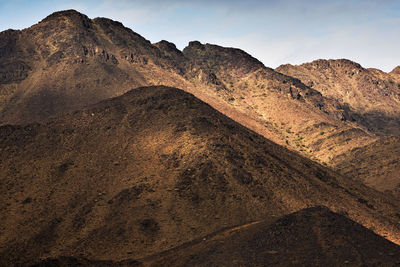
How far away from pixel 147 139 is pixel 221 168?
10816 millimetres

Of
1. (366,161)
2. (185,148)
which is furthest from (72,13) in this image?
(185,148)

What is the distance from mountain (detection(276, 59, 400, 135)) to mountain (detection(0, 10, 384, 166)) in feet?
50.6

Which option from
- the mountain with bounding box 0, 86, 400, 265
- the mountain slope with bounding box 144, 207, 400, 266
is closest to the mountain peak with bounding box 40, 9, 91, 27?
the mountain with bounding box 0, 86, 400, 265

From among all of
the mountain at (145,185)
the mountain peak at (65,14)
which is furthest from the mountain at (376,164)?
the mountain peak at (65,14)

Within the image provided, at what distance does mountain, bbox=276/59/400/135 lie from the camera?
544ft

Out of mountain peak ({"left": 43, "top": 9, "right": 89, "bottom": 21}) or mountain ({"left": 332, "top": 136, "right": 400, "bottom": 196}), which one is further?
mountain peak ({"left": 43, "top": 9, "right": 89, "bottom": 21})

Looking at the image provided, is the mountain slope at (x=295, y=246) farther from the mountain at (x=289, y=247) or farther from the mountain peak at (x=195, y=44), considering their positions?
the mountain peak at (x=195, y=44)

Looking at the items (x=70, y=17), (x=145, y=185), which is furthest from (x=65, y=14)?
(x=145, y=185)

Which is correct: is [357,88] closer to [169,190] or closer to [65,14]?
[65,14]

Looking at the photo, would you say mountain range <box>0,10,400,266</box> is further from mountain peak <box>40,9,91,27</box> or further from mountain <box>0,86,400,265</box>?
mountain peak <box>40,9,91,27</box>

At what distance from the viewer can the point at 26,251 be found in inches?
1516

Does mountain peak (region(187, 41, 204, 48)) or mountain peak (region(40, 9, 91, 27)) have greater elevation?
mountain peak (region(40, 9, 91, 27))

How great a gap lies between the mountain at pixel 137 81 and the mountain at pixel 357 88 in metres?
15.4

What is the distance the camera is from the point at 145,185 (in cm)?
4462
